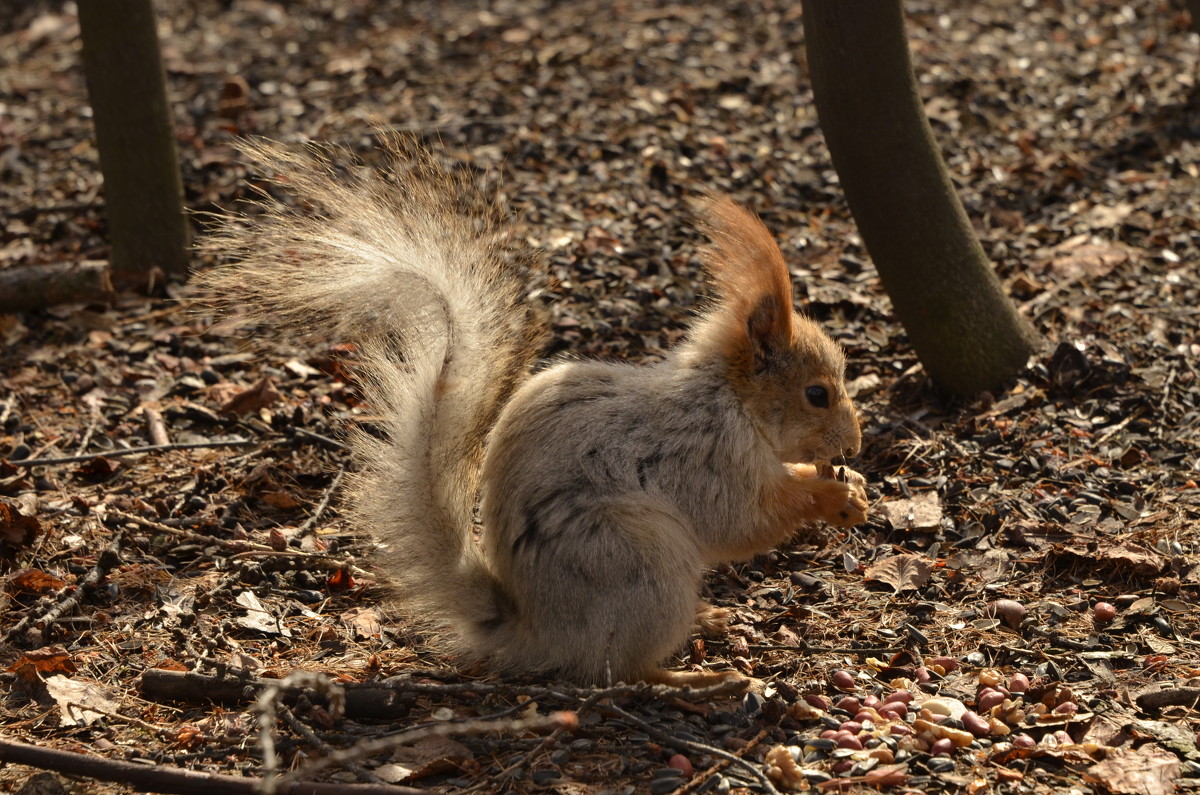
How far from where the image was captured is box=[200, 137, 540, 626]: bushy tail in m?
2.98

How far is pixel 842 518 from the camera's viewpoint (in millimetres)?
3432

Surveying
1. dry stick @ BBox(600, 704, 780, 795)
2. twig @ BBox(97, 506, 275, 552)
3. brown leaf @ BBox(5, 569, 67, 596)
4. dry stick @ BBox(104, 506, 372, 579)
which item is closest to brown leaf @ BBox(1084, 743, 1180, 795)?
dry stick @ BBox(600, 704, 780, 795)

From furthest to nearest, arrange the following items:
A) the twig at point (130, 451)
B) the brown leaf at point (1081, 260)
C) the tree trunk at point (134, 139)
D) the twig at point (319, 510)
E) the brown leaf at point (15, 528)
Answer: the brown leaf at point (1081, 260) → the tree trunk at point (134, 139) → the twig at point (130, 451) → the twig at point (319, 510) → the brown leaf at point (15, 528)

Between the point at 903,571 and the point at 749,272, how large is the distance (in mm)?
1089

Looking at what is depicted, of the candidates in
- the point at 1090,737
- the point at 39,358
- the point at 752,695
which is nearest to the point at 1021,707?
the point at 1090,737

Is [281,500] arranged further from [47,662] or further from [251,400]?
[47,662]

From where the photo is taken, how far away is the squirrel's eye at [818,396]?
348cm

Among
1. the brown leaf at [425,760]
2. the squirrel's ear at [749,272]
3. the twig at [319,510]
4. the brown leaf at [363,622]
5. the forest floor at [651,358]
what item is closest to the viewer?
the brown leaf at [425,760]

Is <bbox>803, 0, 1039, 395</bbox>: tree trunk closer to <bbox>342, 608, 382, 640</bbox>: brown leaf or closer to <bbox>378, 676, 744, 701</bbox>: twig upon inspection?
<bbox>378, 676, 744, 701</bbox>: twig

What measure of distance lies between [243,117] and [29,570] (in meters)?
4.03

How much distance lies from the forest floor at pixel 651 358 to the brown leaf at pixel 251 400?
2 cm

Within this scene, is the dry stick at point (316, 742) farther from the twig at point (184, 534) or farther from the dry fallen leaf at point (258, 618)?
the twig at point (184, 534)

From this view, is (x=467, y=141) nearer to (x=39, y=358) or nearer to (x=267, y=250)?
(x=39, y=358)

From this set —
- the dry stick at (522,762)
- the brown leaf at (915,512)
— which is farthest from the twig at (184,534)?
the brown leaf at (915,512)
